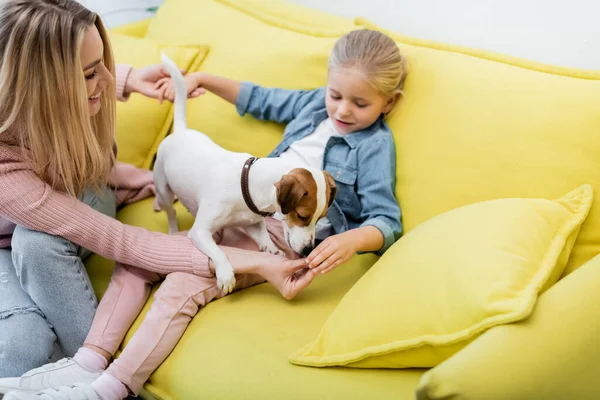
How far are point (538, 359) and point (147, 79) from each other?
1.28 meters

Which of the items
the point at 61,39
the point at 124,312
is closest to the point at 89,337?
the point at 124,312

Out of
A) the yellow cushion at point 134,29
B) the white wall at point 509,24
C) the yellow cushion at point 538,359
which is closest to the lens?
the yellow cushion at point 538,359

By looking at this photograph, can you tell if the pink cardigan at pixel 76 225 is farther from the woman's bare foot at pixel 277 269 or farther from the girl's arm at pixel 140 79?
the girl's arm at pixel 140 79

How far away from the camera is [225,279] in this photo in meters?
1.31

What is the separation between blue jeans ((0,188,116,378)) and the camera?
125 cm

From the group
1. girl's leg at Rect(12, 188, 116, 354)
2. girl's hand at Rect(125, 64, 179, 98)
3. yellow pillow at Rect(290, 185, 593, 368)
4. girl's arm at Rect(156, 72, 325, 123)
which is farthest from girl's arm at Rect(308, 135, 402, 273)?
girl's hand at Rect(125, 64, 179, 98)

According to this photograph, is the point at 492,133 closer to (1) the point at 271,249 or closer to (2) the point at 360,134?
(2) the point at 360,134

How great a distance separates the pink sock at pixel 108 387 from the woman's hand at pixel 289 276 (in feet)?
1.24

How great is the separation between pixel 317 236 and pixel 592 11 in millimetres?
939

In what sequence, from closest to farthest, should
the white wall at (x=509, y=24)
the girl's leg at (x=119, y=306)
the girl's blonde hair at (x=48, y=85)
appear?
the girl's blonde hair at (x=48, y=85), the girl's leg at (x=119, y=306), the white wall at (x=509, y=24)

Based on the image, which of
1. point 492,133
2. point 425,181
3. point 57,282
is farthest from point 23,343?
point 492,133

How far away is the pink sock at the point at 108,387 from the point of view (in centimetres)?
119

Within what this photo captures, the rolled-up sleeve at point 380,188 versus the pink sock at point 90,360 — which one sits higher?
the rolled-up sleeve at point 380,188

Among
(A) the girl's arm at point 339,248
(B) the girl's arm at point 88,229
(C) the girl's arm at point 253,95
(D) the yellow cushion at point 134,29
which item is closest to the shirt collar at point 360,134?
(C) the girl's arm at point 253,95
